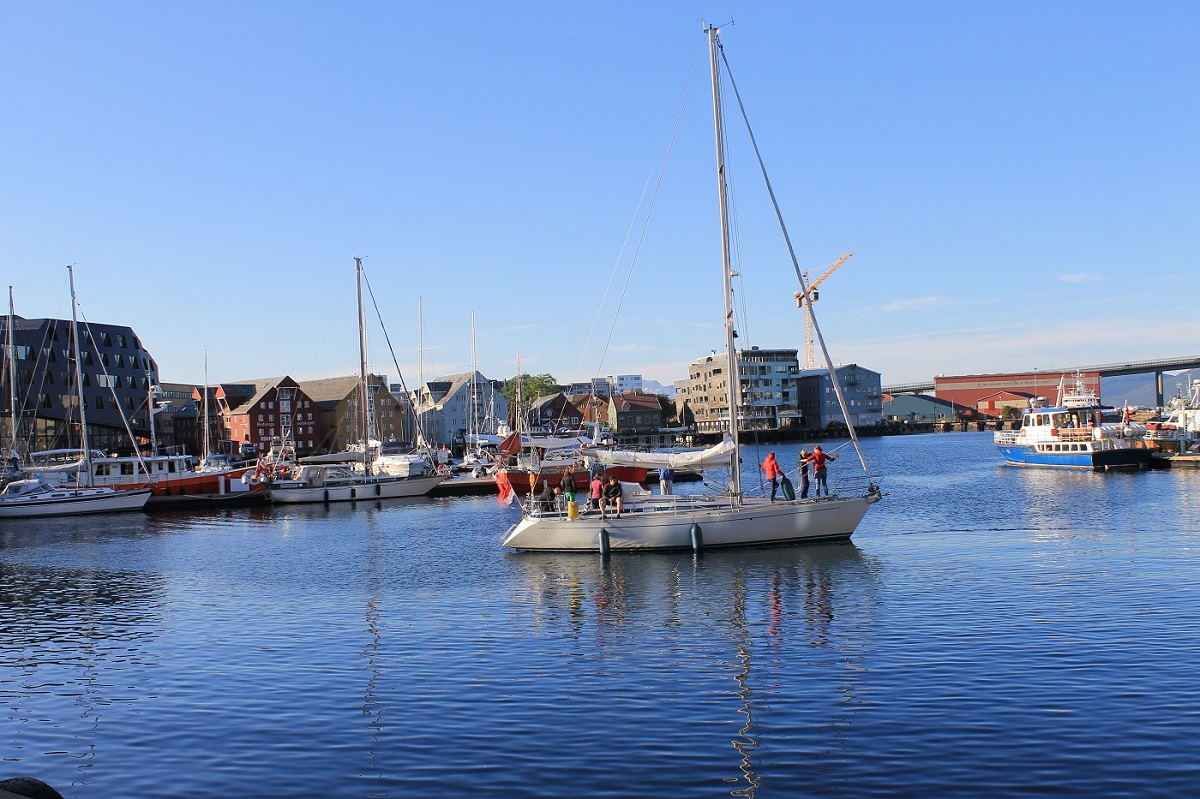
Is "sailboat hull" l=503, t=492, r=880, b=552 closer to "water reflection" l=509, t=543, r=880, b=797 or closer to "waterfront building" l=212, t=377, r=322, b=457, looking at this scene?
"water reflection" l=509, t=543, r=880, b=797

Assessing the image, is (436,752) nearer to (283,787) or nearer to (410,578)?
(283,787)

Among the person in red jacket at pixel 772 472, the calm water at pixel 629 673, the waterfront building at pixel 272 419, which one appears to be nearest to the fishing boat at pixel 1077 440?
the calm water at pixel 629 673

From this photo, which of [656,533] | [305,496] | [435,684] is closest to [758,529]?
[656,533]

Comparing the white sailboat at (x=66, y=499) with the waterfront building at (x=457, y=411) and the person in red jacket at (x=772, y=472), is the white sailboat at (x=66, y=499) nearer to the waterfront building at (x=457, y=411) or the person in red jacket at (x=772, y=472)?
the person in red jacket at (x=772, y=472)

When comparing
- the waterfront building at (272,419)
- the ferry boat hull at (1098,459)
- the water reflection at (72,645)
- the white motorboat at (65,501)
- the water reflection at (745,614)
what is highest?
the waterfront building at (272,419)

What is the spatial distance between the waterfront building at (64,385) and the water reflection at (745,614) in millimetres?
90456

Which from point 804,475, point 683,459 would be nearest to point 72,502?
point 683,459

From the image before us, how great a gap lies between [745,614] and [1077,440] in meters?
67.7

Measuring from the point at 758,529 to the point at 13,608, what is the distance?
24.3 m

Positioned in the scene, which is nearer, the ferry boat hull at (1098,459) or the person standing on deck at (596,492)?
the person standing on deck at (596,492)

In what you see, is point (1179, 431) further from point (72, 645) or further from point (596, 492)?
point (72, 645)

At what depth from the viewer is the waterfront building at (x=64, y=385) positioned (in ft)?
363

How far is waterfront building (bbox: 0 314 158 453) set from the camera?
363ft

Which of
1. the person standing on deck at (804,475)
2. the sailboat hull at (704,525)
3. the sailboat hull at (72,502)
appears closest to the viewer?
the sailboat hull at (704,525)
